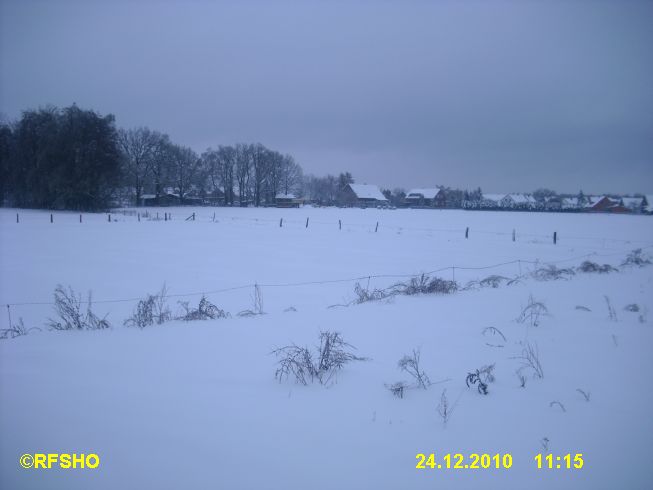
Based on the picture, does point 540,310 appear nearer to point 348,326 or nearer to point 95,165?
point 348,326

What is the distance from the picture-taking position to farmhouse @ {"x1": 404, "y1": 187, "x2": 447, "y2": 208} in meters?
113

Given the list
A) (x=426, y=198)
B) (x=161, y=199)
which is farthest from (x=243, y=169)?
(x=426, y=198)

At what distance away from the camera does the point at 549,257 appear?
18.8 metres

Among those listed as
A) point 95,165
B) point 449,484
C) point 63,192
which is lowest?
point 449,484

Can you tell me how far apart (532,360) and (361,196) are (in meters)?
108

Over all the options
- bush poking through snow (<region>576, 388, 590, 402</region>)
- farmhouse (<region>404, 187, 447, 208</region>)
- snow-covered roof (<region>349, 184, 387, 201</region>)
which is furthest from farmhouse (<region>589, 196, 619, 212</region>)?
bush poking through snow (<region>576, 388, 590, 402</region>)

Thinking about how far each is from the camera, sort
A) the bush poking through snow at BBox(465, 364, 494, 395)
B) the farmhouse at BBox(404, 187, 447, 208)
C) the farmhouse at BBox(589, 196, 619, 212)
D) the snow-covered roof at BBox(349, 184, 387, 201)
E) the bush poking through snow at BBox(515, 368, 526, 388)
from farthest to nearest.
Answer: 1. the farmhouse at BBox(404, 187, 447, 208)
2. the snow-covered roof at BBox(349, 184, 387, 201)
3. the farmhouse at BBox(589, 196, 619, 212)
4. the bush poking through snow at BBox(515, 368, 526, 388)
5. the bush poking through snow at BBox(465, 364, 494, 395)

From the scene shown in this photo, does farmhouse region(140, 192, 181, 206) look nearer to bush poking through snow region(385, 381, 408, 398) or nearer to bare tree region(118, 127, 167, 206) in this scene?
bare tree region(118, 127, 167, 206)

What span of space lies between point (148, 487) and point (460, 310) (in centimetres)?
599

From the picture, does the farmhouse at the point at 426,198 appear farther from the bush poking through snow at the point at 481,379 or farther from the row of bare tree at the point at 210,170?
the bush poking through snow at the point at 481,379

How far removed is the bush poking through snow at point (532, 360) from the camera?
14.0 feet

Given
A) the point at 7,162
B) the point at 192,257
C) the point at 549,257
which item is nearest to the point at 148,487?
the point at 192,257

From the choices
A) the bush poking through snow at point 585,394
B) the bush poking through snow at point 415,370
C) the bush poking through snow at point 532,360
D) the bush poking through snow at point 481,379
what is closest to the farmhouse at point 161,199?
the bush poking through snow at point 415,370

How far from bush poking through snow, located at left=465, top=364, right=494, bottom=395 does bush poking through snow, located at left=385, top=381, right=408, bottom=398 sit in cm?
69
